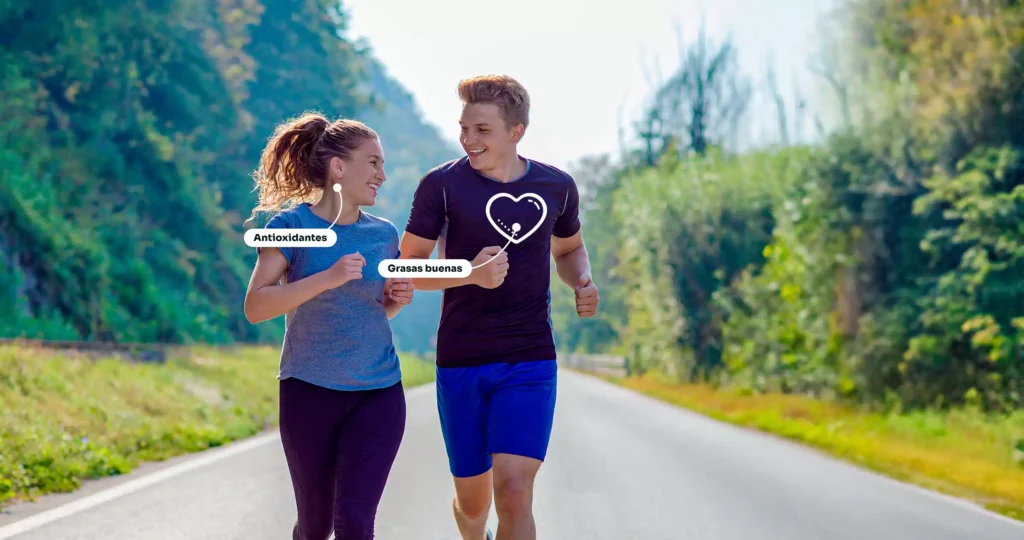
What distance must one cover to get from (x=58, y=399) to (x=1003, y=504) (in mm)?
9456

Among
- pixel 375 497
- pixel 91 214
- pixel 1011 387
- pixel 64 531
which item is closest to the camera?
pixel 375 497

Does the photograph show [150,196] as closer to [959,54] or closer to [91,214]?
[91,214]

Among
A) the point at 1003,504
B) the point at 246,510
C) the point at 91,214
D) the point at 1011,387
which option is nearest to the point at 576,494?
the point at 246,510

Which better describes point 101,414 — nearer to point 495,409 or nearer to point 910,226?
point 495,409

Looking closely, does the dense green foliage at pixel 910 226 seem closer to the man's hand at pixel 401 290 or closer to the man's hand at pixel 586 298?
the man's hand at pixel 586 298

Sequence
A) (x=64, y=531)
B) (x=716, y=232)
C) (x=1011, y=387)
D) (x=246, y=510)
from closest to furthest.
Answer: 1. (x=64, y=531)
2. (x=246, y=510)
3. (x=1011, y=387)
4. (x=716, y=232)

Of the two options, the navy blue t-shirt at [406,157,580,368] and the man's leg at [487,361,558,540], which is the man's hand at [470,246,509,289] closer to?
the navy blue t-shirt at [406,157,580,368]

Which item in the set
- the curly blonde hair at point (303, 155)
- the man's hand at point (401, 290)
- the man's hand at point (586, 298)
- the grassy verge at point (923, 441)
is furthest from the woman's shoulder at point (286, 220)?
the grassy verge at point (923, 441)

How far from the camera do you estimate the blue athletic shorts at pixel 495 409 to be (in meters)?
5.11

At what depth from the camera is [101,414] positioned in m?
13.5

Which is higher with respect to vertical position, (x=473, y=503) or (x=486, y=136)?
(x=486, y=136)

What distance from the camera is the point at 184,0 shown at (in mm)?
37031

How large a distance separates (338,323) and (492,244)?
83cm

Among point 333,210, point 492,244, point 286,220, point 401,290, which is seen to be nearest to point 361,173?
point 333,210
